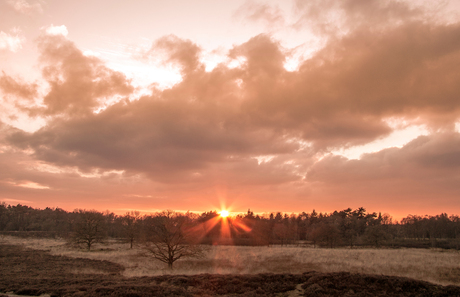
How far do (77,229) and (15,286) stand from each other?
51076 mm

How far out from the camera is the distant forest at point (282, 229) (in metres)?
79.1

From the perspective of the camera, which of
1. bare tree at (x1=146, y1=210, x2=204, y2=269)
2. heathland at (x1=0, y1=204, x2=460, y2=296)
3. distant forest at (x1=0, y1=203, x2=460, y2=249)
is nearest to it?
heathland at (x1=0, y1=204, x2=460, y2=296)

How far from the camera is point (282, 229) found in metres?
104

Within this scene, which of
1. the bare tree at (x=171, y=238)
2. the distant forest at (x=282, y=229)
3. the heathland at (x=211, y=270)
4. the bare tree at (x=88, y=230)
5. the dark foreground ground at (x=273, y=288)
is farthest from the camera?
the distant forest at (x=282, y=229)

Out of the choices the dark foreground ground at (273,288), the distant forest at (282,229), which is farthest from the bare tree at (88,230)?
the dark foreground ground at (273,288)

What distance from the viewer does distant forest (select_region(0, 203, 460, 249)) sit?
79.1 metres

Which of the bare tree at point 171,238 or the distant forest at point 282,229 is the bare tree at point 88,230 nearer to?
the distant forest at point 282,229

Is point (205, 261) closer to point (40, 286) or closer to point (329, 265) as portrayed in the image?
point (329, 265)

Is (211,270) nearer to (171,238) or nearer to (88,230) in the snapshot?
(171,238)

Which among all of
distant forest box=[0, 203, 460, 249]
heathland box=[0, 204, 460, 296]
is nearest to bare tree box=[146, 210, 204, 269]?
heathland box=[0, 204, 460, 296]

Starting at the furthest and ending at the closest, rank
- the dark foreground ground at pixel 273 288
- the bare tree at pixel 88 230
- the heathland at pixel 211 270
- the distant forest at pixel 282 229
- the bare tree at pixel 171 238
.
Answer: the distant forest at pixel 282 229 < the bare tree at pixel 88 230 < the bare tree at pixel 171 238 < the heathland at pixel 211 270 < the dark foreground ground at pixel 273 288

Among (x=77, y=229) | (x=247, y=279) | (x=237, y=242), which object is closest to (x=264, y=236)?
(x=237, y=242)

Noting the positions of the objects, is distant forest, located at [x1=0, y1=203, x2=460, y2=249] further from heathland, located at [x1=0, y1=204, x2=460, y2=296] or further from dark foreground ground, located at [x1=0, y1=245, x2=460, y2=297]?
dark foreground ground, located at [x1=0, y1=245, x2=460, y2=297]

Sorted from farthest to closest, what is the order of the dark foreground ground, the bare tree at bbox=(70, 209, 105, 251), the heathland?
the bare tree at bbox=(70, 209, 105, 251), the heathland, the dark foreground ground
